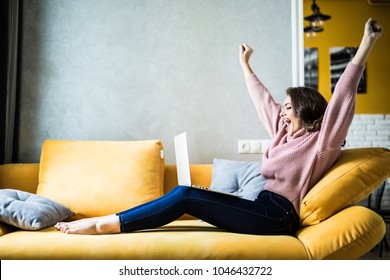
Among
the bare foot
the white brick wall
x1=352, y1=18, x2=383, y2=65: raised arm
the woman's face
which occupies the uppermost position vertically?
x1=352, y1=18, x2=383, y2=65: raised arm

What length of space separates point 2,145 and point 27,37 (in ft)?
2.38

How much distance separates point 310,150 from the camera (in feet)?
6.06

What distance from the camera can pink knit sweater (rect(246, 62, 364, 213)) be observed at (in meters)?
1.78

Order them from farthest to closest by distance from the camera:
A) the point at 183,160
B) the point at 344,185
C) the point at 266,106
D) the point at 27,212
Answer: the point at 266,106 < the point at 183,160 < the point at 27,212 < the point at 344,185

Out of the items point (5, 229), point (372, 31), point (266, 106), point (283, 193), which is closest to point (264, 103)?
point (266, 106)

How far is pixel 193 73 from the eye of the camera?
2664 mm

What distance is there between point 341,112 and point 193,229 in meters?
0.82

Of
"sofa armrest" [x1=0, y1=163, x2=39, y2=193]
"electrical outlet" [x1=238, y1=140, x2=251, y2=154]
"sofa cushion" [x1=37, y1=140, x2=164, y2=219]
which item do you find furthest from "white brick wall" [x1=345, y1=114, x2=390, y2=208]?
"sofa armrest" [x1=0, y1=163, x2=39, y2=193]

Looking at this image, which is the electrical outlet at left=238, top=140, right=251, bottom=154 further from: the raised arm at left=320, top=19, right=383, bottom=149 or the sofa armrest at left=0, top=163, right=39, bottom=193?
the sofa armrest at left=0, top=163, right=39, bottom=193

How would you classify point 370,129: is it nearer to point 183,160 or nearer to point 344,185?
point 344,185

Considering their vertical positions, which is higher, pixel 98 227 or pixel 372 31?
pixel 372 31

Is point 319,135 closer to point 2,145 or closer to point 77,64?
point 77,64
